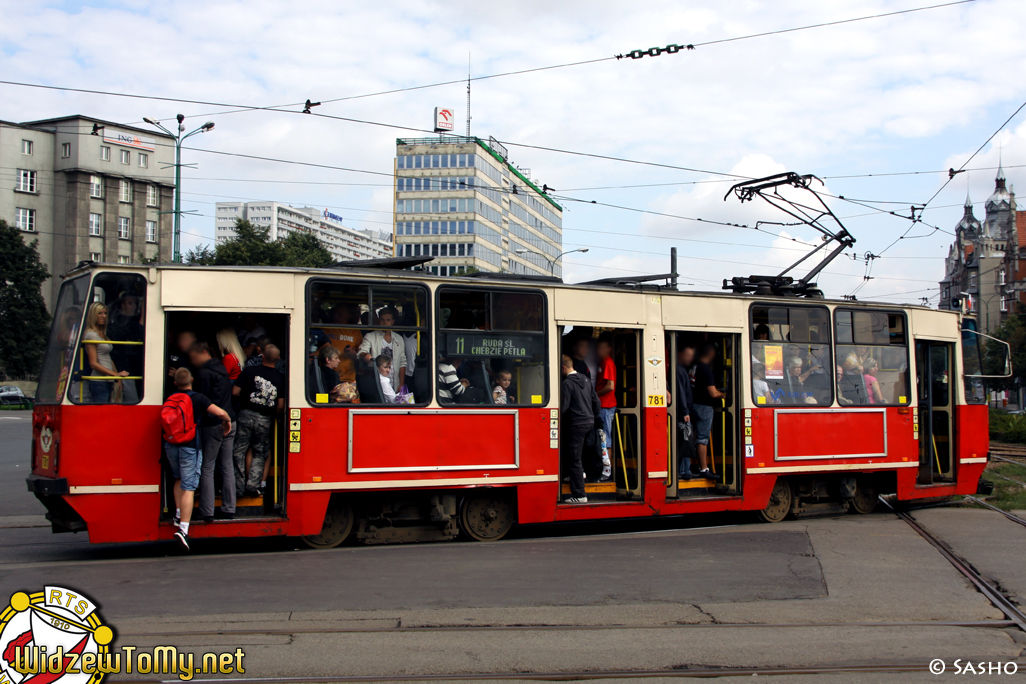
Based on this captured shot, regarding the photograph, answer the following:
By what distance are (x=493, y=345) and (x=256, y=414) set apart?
8.65 ft

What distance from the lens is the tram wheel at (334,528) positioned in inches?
346

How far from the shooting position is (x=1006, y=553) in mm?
9117

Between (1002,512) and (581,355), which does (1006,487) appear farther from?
(581,355)

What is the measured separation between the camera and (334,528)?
349 inches

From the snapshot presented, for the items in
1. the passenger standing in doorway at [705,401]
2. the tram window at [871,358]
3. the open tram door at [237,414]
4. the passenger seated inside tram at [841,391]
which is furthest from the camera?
the tram window at [871,358]

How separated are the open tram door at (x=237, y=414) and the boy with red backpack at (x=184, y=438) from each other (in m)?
0.16

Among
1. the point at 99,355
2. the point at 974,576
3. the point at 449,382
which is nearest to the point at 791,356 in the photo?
the point at 974,576

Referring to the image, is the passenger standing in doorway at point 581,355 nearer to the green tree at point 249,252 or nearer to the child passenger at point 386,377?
the child passenger at point 386,377

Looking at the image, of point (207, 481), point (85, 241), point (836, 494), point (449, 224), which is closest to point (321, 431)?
point (207, 481)

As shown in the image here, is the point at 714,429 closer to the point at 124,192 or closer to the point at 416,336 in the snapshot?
the point at 416,336

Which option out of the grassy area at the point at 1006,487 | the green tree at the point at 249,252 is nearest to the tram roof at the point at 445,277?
the grassy area at the point at 1006,487

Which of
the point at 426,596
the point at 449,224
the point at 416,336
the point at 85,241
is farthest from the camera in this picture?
the point at 449,224

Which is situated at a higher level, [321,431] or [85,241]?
[85,241]

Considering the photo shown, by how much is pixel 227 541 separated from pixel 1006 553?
849 centimetres
